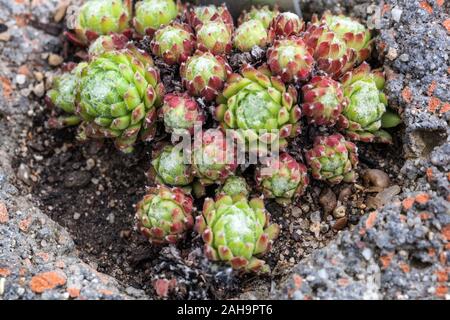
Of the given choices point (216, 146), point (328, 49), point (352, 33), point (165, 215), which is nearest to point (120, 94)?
point (216, 146)

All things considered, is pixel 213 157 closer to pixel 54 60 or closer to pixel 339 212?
pixel 339 212

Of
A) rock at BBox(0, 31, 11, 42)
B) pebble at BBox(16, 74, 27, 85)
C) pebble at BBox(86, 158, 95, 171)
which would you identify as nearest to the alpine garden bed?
pebble at BBox(86, 158, 95, 171)

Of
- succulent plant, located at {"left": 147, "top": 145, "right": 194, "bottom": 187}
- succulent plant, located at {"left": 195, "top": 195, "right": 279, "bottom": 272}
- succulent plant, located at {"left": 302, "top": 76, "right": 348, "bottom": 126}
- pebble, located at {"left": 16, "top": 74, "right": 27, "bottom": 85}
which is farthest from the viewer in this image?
pebble, located at {"left": 16, "top": 74, "right": 27, "bottom": 85}

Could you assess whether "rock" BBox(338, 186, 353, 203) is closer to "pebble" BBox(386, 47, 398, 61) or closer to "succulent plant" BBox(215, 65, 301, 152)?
"succulent plant" BBox(215, 65, 301, 152)

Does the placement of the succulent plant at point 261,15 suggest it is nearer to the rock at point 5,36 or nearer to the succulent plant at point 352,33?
the succulent plant at point 352,33

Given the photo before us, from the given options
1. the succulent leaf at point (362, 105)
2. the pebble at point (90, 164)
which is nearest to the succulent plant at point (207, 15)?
the succulent leaf at point (362, 105)

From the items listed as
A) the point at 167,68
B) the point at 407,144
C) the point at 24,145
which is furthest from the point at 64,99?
the point at 407,144
